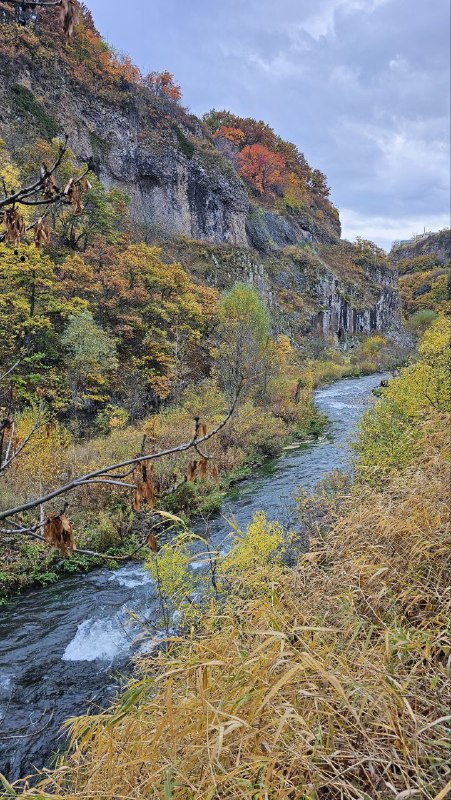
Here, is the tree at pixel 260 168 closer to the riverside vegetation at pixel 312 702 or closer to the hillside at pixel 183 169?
the hillside at pixel 183 169

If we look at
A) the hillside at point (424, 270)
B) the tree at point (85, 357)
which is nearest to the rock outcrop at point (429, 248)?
the hillside at point (424, 270)

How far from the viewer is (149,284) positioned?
20391mm

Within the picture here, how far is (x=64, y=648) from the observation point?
5488 millimetres

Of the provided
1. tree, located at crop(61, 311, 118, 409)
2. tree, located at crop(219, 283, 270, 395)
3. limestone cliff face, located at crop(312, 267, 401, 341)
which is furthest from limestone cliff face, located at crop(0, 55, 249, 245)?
tree, located at crop(219, 283, 270, 395)

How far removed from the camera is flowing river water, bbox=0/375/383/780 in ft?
13.8

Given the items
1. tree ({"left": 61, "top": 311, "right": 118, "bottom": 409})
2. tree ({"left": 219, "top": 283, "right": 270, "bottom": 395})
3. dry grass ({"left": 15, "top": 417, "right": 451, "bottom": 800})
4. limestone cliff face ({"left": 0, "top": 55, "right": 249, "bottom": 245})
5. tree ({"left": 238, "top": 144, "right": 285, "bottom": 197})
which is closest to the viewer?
dry grass ({"left": 15, "top": 417, "right": 451, "bottom": 800})

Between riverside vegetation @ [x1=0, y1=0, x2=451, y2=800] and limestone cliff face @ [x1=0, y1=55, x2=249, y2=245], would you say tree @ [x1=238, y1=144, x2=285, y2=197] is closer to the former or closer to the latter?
riverside vegetation @ [x1=0, y1=0, x2=451, y2=800]

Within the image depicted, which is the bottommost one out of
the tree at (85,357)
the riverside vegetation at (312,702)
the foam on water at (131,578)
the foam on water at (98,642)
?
the foam on water at (131,578)

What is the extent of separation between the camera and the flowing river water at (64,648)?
419 cm

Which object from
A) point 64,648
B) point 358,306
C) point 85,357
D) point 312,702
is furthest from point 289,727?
point 358,306

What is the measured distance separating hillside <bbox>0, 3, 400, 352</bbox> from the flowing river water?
1813 centimetres

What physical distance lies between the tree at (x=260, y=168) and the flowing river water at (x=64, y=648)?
54680 mm

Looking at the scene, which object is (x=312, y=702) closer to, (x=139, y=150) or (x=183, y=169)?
(x=139, y=150)

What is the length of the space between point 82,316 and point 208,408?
636 centimetres
